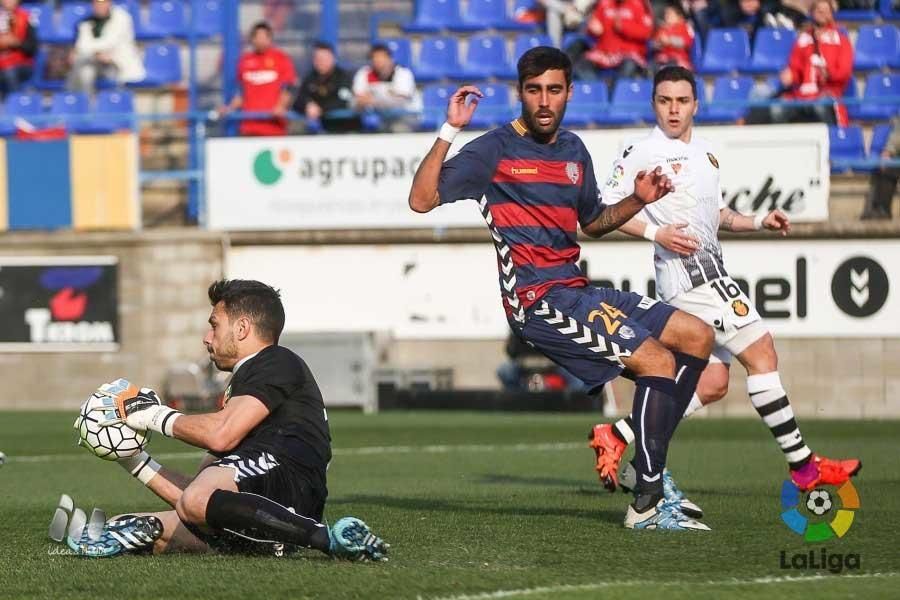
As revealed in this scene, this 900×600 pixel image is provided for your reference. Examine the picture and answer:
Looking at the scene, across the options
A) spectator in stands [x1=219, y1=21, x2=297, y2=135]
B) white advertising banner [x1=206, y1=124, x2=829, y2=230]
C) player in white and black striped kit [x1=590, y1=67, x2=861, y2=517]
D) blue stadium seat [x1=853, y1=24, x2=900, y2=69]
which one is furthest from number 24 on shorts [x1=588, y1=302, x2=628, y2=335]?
blue stadium seat [x1=853, y1=24, x2=900, y2=69]

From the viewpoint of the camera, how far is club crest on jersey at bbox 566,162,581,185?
7773 mm

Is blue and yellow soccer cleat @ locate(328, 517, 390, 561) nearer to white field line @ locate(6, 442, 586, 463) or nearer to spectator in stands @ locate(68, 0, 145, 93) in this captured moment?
white field line @ locate(6, 442, 586, 463)

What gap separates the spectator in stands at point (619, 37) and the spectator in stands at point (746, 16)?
1.33 meters

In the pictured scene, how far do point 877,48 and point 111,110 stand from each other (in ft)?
31.2

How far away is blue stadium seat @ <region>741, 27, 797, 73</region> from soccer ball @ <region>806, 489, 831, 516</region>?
1237 centimetres

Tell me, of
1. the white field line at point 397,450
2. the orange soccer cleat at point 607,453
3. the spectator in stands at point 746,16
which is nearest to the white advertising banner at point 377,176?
the spectator in stands at point 746,16

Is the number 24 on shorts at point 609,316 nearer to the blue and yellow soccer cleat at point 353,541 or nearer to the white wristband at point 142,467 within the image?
the blue and yellow soccer cleat at point 353,541

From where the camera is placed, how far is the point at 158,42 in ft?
74.4

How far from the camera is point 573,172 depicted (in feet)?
25.6

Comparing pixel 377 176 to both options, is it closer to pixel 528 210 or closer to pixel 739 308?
pixel 739 308

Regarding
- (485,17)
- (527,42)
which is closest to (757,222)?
(527,42)

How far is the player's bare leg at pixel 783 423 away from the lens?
819 centimetres

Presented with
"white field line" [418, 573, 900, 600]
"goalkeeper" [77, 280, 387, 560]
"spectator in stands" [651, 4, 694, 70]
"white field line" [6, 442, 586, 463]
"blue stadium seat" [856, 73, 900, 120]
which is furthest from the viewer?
"spectator in stands" [651, 4, 694, 70]

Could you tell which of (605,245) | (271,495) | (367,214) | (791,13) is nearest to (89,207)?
(367,214)
